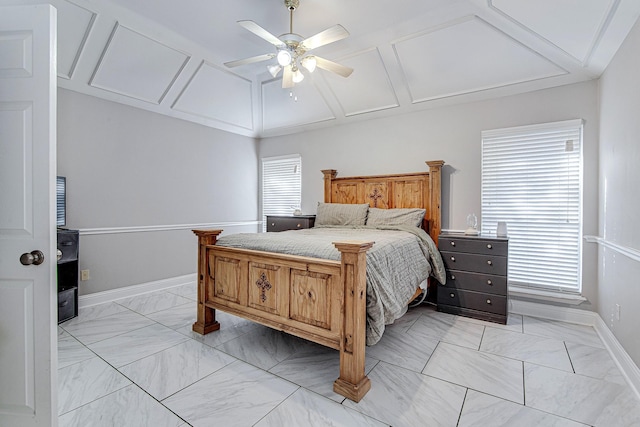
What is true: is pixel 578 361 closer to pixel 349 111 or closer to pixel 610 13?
pixel 610 13

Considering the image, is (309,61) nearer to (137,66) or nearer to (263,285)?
(263,285)

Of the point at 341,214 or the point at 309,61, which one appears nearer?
the point at 309,61

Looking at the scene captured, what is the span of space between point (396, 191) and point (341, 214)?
834 mm

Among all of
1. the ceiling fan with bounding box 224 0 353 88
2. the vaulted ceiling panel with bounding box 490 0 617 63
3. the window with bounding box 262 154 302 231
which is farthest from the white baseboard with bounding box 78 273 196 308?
the vaulted ceiling panel with bounding box 490 0 617 63

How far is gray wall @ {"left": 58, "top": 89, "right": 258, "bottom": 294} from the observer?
11.9ft

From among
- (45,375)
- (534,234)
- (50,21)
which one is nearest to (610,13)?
(534,234)

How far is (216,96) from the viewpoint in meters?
4.58

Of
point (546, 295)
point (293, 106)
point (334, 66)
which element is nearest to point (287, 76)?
point (334, 66)

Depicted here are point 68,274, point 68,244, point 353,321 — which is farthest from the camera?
point 68,274

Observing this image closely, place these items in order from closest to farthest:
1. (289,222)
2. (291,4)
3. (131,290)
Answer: (291,4), (131,290), (289,222)

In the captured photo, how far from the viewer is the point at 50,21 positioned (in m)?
1.51

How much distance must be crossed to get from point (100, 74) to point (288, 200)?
3130 mm

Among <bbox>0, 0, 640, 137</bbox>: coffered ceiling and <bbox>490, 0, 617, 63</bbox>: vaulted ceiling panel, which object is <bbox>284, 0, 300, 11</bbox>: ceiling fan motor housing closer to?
<bbox>0, 0, 640, 137</bbox>: coffered ceiling

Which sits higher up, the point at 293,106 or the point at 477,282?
the point at 293,106
